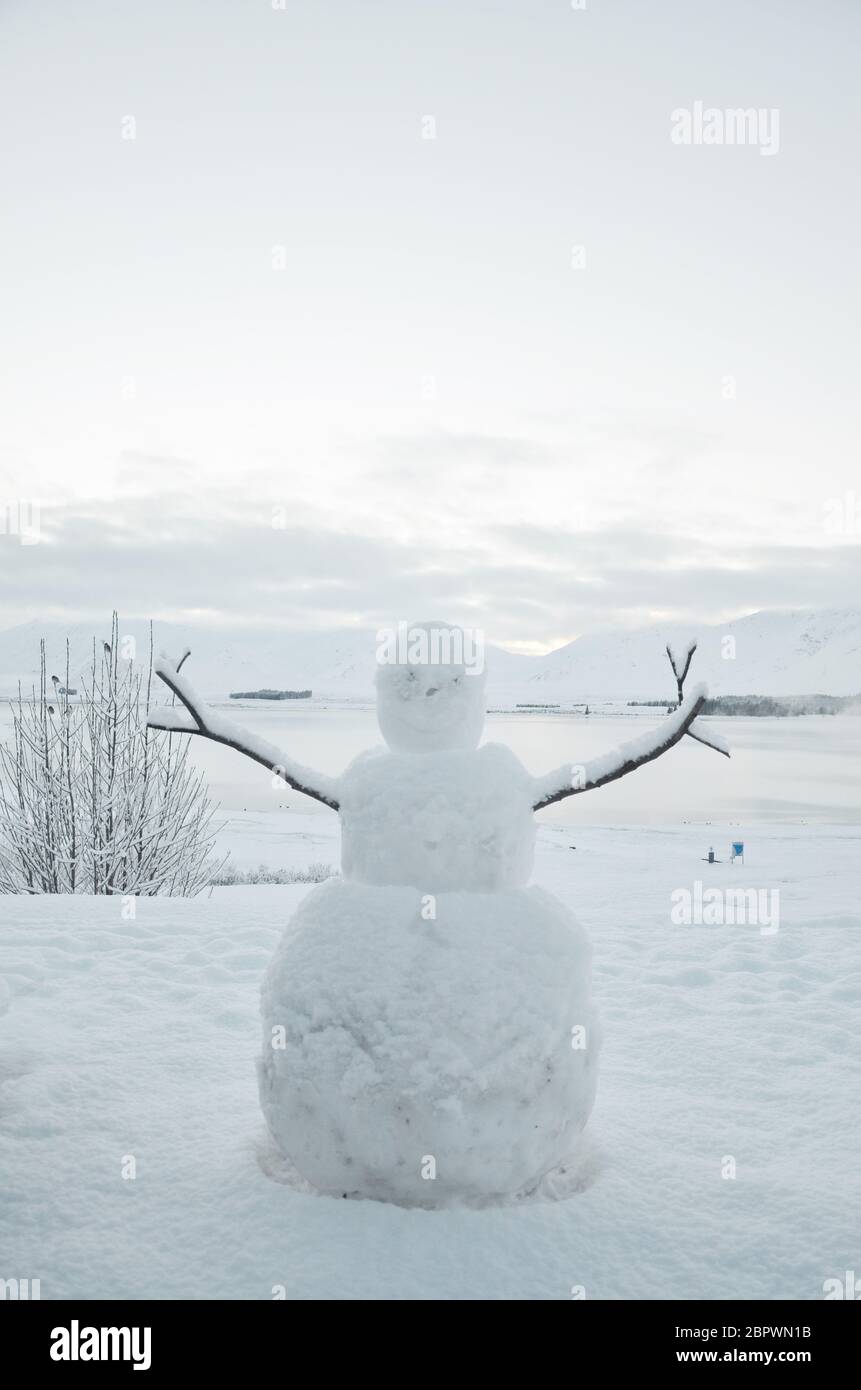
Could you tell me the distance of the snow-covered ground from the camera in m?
Answer: 2.99

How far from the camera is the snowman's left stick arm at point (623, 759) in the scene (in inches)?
135

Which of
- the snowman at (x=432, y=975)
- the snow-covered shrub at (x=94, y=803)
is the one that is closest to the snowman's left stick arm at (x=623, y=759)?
the snowman at (x=432, y=975)

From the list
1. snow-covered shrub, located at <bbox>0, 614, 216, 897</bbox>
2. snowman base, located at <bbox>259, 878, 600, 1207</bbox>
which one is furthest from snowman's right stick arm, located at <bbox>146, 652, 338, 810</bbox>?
snow-covered shrub, located at <bbox>0, 614, 216, 897</bbox>

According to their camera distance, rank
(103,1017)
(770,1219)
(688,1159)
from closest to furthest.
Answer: (770,1219) → (688,1159) → (103,1017)

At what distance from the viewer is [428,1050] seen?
315 centimetres

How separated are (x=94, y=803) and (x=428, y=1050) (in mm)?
8242

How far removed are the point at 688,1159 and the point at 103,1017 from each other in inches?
142

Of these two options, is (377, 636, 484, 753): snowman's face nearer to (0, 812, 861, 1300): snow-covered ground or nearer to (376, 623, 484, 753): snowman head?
(376, 623, 484, 753): snowman head

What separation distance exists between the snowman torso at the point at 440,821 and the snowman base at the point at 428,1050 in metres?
0.10

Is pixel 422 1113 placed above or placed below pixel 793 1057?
above

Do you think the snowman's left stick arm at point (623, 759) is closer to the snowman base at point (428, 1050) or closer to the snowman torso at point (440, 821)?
the snowman torso at point (440, 821)
